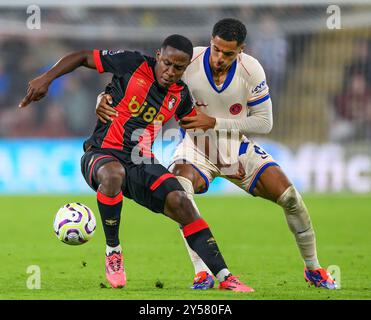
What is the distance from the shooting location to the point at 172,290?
7441 mm

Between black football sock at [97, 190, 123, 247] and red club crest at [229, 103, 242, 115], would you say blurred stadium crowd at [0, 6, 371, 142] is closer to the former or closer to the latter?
red club crest at [229, 103, 242, 115]

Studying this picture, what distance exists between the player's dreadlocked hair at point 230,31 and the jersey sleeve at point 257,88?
38 cm

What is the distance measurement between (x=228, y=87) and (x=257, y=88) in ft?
0.83

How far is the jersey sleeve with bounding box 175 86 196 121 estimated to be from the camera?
7957 mm

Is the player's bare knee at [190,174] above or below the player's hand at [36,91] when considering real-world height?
below

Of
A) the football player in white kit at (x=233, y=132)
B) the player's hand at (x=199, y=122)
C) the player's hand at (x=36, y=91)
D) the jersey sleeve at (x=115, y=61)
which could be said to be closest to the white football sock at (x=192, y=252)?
the football player in white kit at (x=233, y=132)

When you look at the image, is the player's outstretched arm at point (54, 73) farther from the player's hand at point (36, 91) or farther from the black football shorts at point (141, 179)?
the black football shorts at point (141, 179)

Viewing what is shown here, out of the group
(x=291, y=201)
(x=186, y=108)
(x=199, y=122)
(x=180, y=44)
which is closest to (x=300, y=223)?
(x=291, y=201)

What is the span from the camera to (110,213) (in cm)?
756

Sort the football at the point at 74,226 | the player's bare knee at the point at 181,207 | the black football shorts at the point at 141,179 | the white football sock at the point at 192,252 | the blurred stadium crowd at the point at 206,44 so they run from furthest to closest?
the blurred stadium crowd at the point at 206,44, the white football sock at the point at 192,252, the football at the point at 74,226, the black football shorts at the point at 141,179, the player's bare knee at the point at 181,207

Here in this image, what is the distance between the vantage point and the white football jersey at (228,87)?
27.0 feet

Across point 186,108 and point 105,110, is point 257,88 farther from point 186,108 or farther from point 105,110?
point 105,110

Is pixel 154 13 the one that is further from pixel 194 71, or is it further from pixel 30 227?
pixel 194 71
